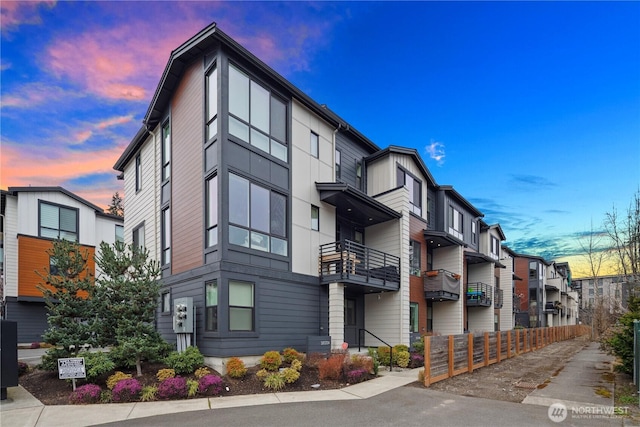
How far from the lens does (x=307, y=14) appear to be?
16.3m

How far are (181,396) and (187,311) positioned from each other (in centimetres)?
365

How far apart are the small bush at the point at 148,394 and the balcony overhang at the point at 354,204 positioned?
943 cm

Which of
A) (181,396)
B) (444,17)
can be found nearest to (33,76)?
(181,396)

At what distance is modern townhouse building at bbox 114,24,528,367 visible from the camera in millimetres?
13109

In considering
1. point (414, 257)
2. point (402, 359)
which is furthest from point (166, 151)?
point (414, 257)

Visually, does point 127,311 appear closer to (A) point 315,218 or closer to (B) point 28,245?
(A) point 315,218

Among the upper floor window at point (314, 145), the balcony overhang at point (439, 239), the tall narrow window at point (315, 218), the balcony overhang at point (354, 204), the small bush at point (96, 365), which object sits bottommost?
the small bush at point (96, 365)

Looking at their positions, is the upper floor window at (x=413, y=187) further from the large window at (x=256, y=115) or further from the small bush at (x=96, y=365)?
the small bush at (x=96, y=365)

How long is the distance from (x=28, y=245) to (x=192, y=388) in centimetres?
2069

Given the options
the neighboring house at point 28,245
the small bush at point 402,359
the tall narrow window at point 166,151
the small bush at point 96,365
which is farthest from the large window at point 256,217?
the neighboring house at point 28,245

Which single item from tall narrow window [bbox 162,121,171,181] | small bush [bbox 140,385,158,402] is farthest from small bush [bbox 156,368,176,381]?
tall narrow window [bbox 162,121,171,181]

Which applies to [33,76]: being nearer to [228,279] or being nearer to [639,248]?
[228,279]

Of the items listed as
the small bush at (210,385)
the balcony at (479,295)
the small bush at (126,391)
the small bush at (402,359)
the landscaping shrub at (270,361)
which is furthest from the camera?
the balcony at (479,295)

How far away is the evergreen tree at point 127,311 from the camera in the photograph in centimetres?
1092
